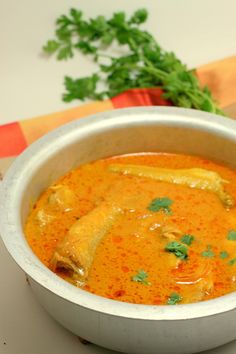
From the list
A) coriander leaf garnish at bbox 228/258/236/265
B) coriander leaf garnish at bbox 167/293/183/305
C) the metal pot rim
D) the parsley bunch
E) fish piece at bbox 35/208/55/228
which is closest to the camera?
the metal pot rim

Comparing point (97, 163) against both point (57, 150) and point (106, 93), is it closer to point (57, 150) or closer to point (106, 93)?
point (57, 150)

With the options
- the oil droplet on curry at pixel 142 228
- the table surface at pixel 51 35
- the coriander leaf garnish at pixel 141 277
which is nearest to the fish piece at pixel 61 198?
the oil droplet on curry at pixel 142 228

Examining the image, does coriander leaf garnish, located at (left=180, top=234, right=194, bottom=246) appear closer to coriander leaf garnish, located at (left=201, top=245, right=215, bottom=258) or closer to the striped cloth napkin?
coriander leaf garnish, located at (left=201, top=245, right=215, bottom=258)

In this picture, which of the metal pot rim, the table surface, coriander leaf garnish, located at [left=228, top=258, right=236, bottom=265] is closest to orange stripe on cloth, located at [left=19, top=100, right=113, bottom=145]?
the table surface

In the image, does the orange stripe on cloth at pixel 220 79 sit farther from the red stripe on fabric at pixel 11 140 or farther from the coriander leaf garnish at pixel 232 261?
the coriander leaf garnish at pixel 232 261

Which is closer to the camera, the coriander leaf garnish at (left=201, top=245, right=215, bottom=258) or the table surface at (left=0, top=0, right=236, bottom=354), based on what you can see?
the coriander leaf garnish at (left=201, top=245, right=215, bottom=258)
